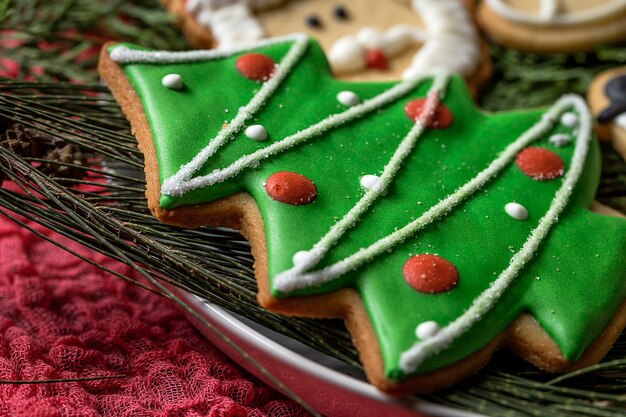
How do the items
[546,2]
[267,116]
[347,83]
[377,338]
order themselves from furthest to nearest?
[546,2]
[347,83]
[267,116]
[377,338]

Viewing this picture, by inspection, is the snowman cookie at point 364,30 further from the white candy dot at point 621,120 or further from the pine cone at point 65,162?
the pine cone at point 65,162

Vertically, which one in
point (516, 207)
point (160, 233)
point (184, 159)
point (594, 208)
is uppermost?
point (184, 159)

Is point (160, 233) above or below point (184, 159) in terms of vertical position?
below

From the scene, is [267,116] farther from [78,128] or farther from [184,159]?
[78,128]

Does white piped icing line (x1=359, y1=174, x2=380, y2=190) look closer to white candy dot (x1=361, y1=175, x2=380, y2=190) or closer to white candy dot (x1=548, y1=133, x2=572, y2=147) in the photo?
white candy dot (x1=361, y1=175, x2=380, y2=190)

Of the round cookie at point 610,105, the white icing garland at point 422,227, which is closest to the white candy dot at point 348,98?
the white icing garland at point 422,227

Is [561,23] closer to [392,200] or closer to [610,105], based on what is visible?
[610,105]

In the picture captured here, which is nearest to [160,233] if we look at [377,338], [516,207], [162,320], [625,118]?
[162,320]
